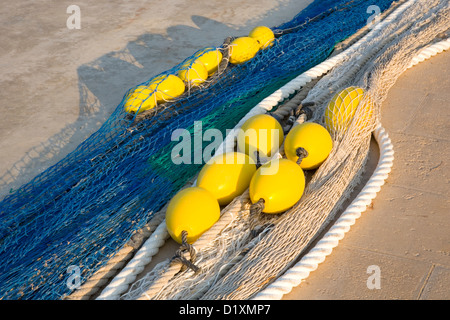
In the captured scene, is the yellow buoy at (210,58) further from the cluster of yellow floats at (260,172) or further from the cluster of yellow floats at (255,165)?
the cluster of yellow floats at (260,172)

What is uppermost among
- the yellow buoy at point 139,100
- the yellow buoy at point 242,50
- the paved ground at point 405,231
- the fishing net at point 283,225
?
the yellow buoy at point 242,50

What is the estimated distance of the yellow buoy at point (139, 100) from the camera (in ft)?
11.0

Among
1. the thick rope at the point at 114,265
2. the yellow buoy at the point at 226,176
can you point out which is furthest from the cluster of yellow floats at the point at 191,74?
the thick rope at the point at 114,265

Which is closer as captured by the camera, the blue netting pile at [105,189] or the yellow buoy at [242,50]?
the blue netting pile at [105,189]

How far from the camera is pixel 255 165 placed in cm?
275

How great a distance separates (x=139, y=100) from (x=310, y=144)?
1204 mm

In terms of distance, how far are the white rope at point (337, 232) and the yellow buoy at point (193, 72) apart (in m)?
1.27

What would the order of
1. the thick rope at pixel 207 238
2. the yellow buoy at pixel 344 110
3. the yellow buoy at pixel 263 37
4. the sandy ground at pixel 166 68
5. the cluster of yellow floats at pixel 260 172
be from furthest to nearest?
the yellow buoy at pixel 263 37 → the yellow buoy at pixel 344 110 → the cluster of yellow floats at pixel 260 172 → the sandy ground at pixel 166 68 → the thick rope at pixel 207 238

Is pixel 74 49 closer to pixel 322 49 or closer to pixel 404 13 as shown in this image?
pixel 322 49

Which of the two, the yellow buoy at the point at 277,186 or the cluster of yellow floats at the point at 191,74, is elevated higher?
the cluster of yellow floats at the point at 191,74

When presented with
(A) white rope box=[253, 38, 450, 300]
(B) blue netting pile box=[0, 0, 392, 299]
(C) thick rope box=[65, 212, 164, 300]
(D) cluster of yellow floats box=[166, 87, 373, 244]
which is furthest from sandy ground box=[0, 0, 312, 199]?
(A) white rope box=[253, 38, 450, 300]

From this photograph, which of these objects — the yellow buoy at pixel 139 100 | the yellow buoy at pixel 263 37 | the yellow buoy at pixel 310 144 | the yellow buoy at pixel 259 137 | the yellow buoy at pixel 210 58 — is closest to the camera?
the yellow buoy at pixel 310 144

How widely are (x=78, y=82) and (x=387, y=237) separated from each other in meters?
2.94
